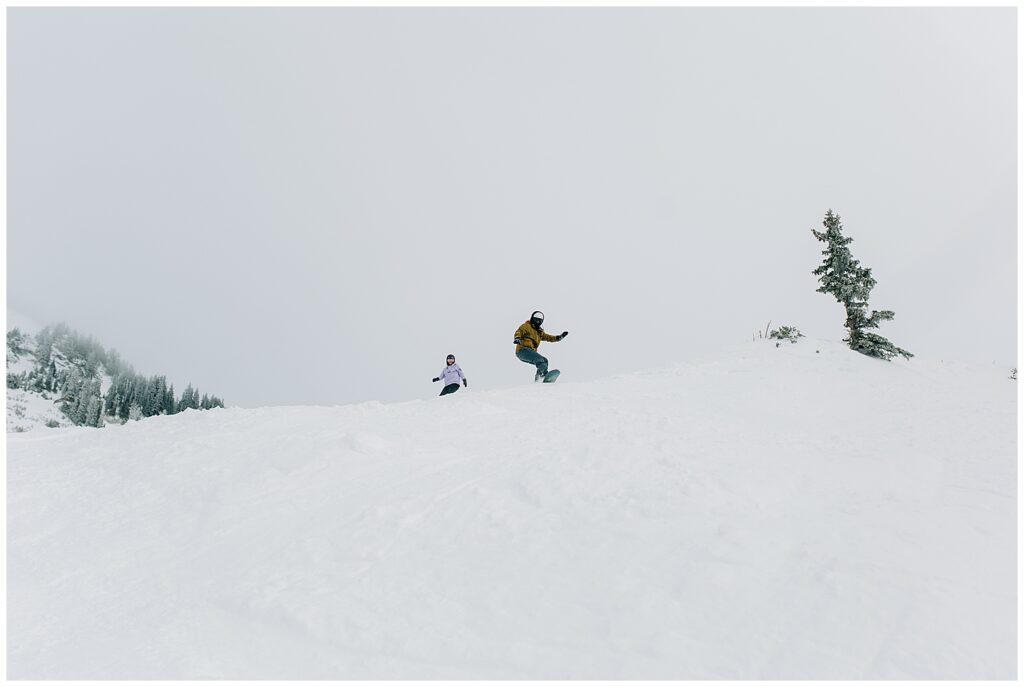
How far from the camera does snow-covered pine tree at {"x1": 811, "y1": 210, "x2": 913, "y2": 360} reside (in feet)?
67.8

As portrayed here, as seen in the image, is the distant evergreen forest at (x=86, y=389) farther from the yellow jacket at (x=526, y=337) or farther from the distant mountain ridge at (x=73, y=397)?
the yellow jacket at (x=526, y=337)

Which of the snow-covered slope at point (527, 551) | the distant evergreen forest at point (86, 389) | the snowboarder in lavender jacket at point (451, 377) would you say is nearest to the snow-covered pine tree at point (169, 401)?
the distant evergreen forest at point (86, 389)

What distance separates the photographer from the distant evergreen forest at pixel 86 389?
3406 inches

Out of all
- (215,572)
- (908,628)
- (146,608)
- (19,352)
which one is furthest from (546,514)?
(19,352)

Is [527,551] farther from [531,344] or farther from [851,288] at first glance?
[851,288]

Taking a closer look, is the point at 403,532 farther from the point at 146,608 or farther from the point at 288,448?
the point at 288,448

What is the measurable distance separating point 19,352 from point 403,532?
190 metres

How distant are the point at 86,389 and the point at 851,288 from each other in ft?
378

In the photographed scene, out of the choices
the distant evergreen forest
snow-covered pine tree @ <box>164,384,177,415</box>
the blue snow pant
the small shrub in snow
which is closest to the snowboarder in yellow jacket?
the blue snow pant

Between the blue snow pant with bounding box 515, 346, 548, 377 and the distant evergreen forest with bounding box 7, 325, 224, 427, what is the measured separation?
5609 cm

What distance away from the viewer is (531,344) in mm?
16984

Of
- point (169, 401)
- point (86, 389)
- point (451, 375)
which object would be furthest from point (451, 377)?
point (86, 389)

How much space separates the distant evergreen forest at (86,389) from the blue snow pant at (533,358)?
56086 mm

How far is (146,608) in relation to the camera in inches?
212
